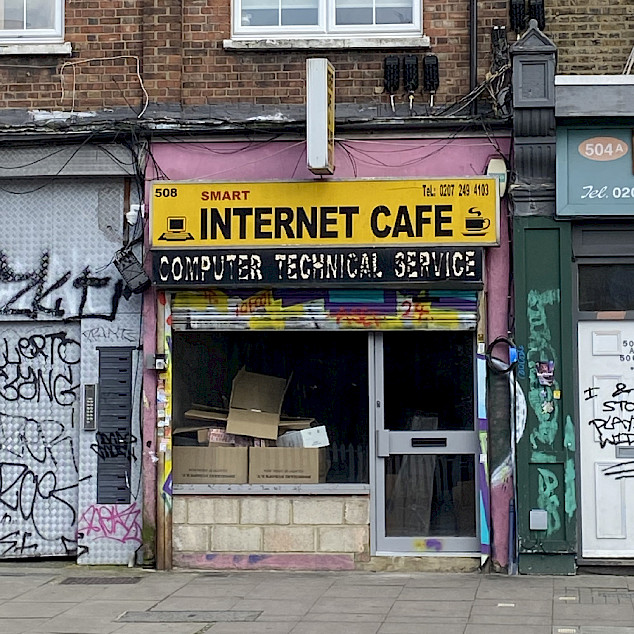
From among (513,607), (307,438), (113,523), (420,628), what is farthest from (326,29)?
(420,628)

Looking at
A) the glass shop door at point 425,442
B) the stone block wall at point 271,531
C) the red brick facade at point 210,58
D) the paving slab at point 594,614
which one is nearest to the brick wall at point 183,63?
the red brick facade at point 210,58

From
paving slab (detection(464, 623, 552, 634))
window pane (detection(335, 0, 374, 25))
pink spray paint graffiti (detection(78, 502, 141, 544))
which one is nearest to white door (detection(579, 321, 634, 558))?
paving slab (detection(464, 623, 552, 634))

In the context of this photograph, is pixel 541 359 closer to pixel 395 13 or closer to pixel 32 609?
pixel 395 13

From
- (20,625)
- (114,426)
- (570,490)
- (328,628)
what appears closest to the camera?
(328,628)

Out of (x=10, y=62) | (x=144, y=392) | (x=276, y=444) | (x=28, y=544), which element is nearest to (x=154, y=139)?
(x=10, y=62)

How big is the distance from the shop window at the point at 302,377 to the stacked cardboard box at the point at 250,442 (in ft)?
0.20

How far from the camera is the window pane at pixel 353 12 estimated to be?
10750 millimetres

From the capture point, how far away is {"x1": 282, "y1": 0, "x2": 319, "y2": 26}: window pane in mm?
10812

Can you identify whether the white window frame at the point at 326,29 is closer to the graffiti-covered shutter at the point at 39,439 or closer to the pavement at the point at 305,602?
the graffiti-covered shutter at the point at 39,439

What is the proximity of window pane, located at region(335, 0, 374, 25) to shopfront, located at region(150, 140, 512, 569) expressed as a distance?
1630 millimetres

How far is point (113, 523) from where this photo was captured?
418 inches

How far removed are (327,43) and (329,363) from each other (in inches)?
117

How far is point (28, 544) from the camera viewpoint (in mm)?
10812

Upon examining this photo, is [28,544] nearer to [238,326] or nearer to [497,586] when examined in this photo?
[238,326]
